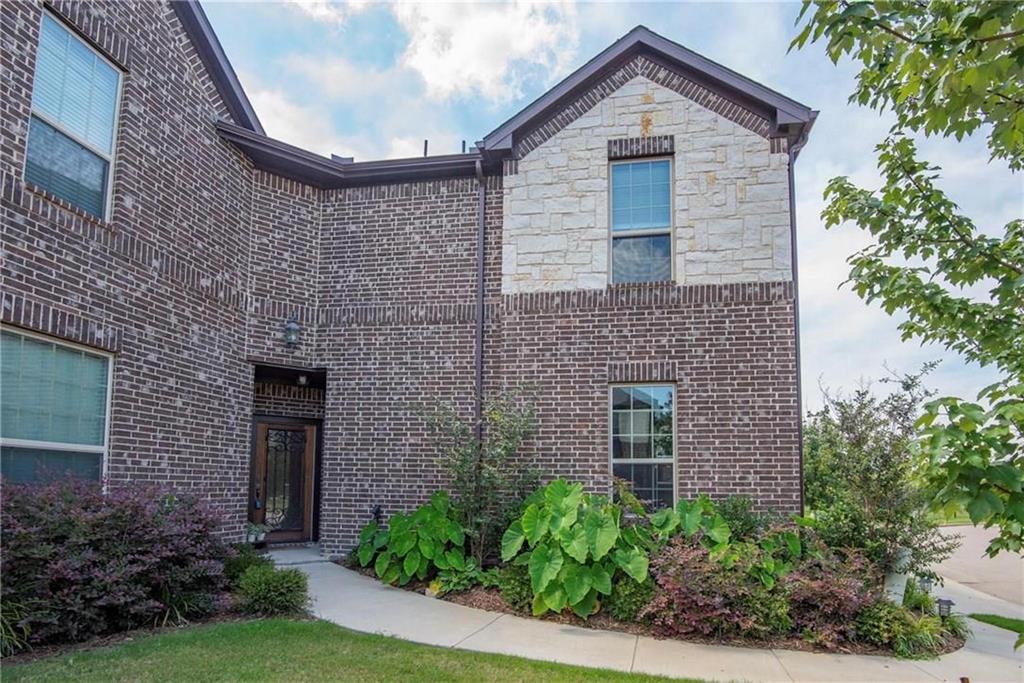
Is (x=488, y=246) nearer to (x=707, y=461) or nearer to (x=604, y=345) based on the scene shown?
(x=604, y=345)

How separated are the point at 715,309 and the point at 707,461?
1966 mm

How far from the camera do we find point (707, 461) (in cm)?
878

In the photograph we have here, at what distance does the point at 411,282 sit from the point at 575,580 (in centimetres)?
502

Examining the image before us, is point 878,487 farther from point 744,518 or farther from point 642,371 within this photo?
point 642,371

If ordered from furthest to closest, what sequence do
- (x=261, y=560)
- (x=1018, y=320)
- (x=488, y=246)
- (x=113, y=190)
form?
(x=488, y=246) → (x=261, y=560) → (x=113, y=190) → (x=1018, y=320)

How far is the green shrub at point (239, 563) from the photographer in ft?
24.8

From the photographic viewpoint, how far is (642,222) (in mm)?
9594

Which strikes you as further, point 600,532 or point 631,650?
point 600,532

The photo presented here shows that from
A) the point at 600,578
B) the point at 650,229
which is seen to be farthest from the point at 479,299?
the point at 600,578

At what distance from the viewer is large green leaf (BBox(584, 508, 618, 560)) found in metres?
7.20

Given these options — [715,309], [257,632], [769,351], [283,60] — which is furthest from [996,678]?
[283,60]

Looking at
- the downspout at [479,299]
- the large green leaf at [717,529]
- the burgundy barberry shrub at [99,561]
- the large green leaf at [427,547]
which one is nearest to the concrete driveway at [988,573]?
the large green leaf at [717,529]

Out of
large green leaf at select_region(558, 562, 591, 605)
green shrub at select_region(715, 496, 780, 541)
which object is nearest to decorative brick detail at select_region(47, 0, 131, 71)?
large green leaf at select_region(558, 562, 591, 605)

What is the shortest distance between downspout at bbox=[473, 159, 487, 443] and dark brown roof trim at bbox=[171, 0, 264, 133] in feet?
11.2
